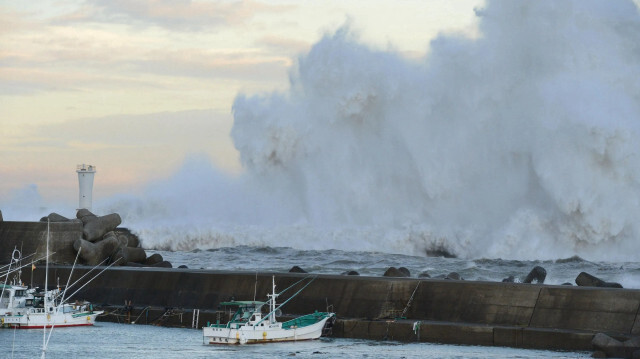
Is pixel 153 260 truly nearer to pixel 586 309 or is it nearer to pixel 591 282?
pixel 591 282

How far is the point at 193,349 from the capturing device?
1805cm

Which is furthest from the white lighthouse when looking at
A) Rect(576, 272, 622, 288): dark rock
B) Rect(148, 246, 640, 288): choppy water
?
Rect(576, 272, 622, 288): dark rock

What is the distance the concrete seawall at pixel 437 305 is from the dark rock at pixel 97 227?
7.20 metres

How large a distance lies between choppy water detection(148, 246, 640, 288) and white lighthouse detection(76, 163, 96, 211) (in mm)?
4077

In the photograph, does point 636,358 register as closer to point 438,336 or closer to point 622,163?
point 438,336

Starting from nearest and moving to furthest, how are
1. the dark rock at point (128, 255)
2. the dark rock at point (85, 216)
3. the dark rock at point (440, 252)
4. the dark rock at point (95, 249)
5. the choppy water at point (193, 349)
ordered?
the choppy water at point (193, 349), the dark rock at point (95, 249), the dark rock at point (128, 255), the dark rock at point (85, 216), the dark rock at point (440, 252)

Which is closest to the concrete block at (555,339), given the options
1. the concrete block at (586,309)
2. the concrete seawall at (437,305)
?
the concrete seawall at (437,305)

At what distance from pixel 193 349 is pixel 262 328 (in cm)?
138

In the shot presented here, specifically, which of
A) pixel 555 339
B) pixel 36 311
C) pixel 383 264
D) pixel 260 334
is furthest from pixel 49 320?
pixel 383 264

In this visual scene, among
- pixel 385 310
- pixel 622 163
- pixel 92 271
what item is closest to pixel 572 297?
pixel 385 310

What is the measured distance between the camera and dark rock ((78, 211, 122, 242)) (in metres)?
29.5

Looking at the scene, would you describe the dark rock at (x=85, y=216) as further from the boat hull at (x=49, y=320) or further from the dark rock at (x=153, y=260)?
the boat hull at (x=49, y=320)

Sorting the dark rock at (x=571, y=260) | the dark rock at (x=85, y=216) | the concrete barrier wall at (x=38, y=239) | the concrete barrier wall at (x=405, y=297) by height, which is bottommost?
the concrete barrier wall at (x=405, y=297)

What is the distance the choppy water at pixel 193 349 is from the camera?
54.7ft
